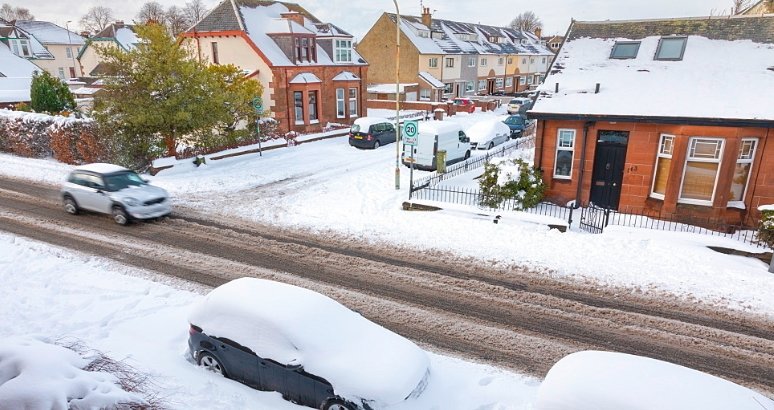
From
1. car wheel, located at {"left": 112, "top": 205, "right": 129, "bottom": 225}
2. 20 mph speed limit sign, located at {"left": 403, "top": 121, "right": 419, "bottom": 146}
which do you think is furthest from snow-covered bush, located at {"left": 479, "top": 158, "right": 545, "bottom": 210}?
car wheel, located at {"left": 112, "top": 205, "right": 129, "bottom": 225}

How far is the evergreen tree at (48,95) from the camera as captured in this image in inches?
1096

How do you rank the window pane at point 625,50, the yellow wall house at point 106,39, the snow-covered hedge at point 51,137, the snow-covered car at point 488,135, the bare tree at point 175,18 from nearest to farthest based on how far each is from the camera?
the window pane at point 625,50, the snow-covered hedge at point 51,137, the snow-covered car at point 488,135, the yellow wall house at point 106,39, the bare tree at point 175,18

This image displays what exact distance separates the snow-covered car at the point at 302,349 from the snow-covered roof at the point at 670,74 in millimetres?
11880

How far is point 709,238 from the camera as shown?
1259cm

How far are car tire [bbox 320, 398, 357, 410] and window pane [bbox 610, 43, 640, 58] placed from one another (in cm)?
1698

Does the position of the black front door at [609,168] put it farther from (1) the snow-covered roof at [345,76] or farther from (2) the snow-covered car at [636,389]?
(1) the snow-covered roof at [345,76]

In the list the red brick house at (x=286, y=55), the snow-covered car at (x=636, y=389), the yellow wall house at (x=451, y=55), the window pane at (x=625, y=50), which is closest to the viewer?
the snow-covered car at (x=636, y=389)

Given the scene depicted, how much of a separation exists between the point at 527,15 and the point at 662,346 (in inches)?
5579

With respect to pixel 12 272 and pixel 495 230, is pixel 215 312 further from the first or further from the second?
pixel 495 230

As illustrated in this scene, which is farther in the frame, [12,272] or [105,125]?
[105,125]

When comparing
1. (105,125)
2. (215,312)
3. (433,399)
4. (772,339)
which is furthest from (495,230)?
(105,125)

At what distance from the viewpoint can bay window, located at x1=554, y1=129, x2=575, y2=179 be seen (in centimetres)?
1658

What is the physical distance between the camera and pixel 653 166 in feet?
51.4

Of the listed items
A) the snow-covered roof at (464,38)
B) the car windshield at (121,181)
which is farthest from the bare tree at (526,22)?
the car windshield at (121,181)
